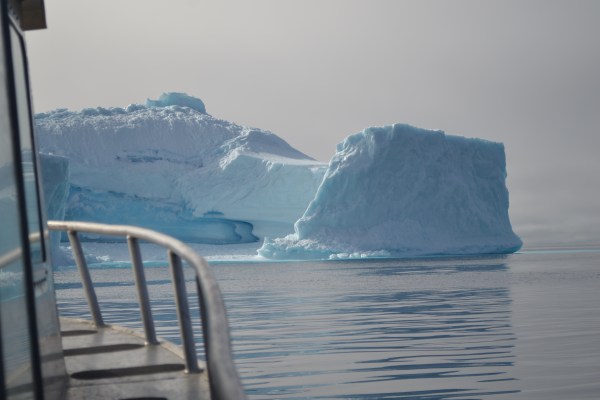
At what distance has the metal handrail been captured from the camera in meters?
1.93

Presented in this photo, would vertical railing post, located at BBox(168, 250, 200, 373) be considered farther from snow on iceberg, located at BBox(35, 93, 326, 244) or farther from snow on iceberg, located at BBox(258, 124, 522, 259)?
snow on iceberg, located at BBox(35, 93, 326, 244)

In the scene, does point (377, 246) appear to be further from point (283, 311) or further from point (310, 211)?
point (283, 311)

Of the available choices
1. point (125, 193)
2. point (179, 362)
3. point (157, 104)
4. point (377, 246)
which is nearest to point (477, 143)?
point (377, 246)

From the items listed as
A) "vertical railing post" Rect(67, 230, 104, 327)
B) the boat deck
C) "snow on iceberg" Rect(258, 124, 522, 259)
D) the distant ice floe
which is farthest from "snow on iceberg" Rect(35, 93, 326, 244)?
the boat deck

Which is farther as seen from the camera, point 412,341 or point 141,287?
point 412,341

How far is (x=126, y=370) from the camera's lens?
3514 mm

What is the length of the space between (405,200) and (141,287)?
3924 cm

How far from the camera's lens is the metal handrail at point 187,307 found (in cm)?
193

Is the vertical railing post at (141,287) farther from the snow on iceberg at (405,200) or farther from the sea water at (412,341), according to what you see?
the snow on iceberg at (405,200)

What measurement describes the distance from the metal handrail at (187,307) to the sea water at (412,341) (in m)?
4.33

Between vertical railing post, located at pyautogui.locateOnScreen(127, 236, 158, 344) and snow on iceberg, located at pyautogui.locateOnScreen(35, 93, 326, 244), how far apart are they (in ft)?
143

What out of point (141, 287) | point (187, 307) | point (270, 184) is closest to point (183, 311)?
point (187, 307)

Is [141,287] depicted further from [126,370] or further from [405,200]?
[405,200]

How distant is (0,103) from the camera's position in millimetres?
2178
